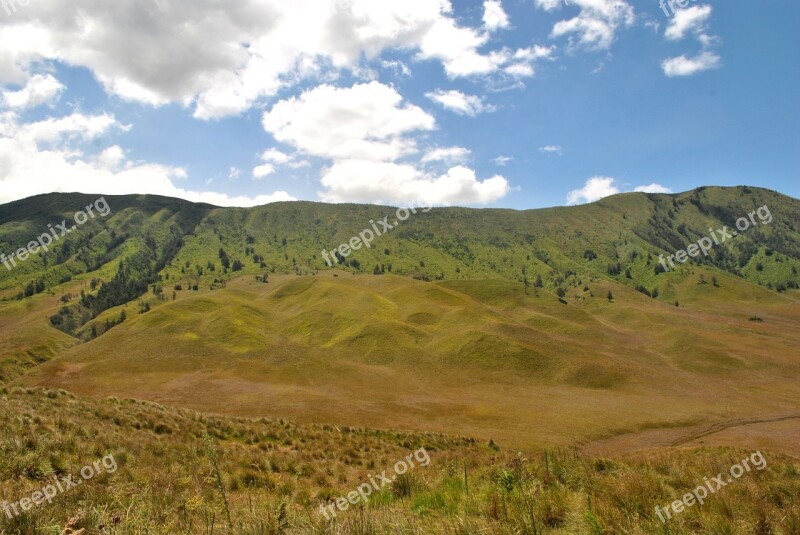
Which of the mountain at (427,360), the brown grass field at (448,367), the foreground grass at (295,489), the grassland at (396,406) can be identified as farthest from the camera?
the mountain at (427,360)

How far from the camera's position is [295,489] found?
11562 mm

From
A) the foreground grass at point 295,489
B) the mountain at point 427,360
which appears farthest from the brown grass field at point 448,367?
the foreground grass at point 295,489

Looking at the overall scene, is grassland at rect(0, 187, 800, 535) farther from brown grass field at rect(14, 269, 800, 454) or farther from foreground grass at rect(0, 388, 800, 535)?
brown grass field at rect(14, 269, 800, 454)

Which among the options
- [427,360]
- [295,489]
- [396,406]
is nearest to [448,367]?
[427,360]

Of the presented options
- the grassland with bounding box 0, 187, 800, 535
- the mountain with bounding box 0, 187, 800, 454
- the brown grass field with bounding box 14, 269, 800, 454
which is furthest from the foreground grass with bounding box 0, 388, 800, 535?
the brown grass field with bounding box 14, 269, 800, 454

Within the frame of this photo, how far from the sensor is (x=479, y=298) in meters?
130

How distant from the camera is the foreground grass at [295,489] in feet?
17.1

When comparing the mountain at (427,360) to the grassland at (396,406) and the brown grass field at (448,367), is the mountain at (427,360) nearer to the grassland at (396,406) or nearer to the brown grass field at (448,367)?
the brown grass field at (448,367)

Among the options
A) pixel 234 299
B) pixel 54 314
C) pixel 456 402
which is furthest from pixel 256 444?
pixel 54 314

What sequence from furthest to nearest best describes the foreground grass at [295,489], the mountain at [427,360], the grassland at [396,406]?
1. the mountain at [427,360]
2. the grassland at [396,406]
3. the foreground grass at [295,489]

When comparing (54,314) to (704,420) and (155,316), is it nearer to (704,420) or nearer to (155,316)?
(155,316)

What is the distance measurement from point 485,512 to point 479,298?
12537cm

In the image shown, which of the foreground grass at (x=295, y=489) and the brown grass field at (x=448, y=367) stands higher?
the foreground grass at (x=295, y=489)

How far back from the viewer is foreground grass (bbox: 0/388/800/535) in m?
5.21
